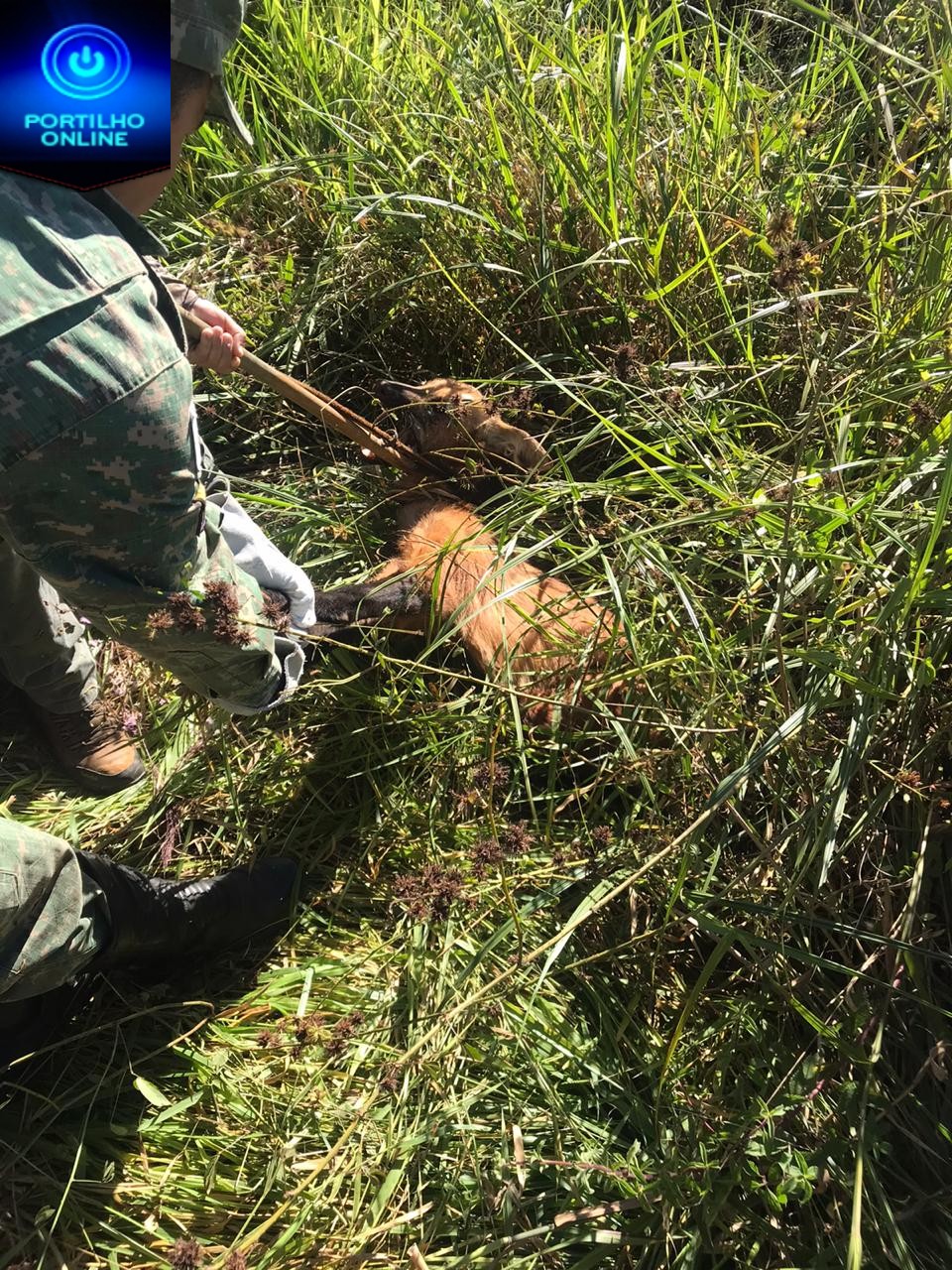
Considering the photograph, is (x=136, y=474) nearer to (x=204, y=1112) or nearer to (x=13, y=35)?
(x=13, y=35)

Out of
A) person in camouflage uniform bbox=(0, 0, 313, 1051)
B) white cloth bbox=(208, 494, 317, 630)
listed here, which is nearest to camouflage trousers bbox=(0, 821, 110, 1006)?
person in camouflage uniform bbox=(0, 0, 313, 1051)

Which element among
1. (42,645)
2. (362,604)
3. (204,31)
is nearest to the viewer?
(204,31)

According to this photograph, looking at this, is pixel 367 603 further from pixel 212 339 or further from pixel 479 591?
pixel 212 339

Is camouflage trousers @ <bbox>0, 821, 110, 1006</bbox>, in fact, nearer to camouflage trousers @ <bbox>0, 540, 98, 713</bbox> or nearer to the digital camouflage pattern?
camouflage trousers @ <bbox>0, 540, 98, 713</bbox>

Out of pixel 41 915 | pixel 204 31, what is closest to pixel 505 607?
pixel 41 915

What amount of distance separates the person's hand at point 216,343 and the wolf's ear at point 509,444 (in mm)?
665

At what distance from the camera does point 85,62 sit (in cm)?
163

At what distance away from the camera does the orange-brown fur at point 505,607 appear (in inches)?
72.2

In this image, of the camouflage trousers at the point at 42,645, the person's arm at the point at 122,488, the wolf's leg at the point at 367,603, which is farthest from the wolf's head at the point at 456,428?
the camouflage trousers at the point at 42,645

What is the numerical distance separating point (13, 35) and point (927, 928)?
87.9 inches

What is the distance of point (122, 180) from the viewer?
5.06 feet

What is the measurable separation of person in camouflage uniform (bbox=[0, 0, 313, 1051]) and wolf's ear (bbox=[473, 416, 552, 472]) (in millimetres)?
641

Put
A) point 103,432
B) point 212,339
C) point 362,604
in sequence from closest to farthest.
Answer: point 103,432, point 212,339, point 362,604

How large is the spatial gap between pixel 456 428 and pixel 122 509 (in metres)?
1.13
